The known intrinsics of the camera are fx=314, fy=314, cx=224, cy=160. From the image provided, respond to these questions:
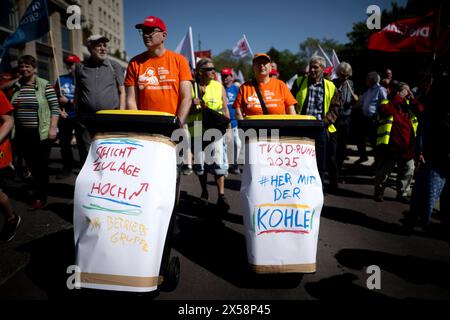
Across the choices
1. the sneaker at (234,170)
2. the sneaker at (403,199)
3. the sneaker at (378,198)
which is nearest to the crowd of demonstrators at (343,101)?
the sneaker at (378,198)

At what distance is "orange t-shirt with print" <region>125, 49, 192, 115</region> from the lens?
2957 mm

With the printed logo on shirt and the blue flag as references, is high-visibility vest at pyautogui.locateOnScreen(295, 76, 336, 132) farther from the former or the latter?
the blue flag

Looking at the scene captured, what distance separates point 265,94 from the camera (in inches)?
142

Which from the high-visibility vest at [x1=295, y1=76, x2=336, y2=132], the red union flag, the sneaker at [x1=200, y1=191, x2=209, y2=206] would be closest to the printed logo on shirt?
the sneaker at [x1=200, y1=191, x2=209, y2=206]

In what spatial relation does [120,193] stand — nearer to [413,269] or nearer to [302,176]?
[302,176]

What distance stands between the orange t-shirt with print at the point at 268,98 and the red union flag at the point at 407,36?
4.09 metres

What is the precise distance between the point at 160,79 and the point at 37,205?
2.86 meters

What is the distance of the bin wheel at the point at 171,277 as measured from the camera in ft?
7.87

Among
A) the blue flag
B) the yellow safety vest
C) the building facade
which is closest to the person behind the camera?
the yellow safety vest

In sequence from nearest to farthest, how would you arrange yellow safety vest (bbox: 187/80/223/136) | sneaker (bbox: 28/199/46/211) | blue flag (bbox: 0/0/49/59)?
sneaker (bbox: 28/199/46/211) → yellow safety vest (bbox: 187/80/223/136) → blue flag (bbox: 0/0/49/59)

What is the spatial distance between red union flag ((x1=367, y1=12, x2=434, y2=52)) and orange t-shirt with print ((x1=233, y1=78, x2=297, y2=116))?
409cm

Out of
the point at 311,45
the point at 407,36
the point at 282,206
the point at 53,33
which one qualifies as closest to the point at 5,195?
the point at 282,206
